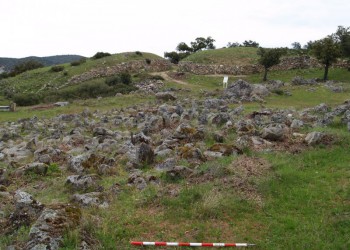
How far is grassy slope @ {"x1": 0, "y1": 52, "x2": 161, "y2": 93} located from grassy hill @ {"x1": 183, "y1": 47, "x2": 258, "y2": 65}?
936 cm

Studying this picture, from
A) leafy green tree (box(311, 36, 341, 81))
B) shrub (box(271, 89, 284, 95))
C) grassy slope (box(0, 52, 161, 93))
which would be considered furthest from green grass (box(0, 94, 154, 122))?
leafy green tree (box(311, 36, 341, 81))

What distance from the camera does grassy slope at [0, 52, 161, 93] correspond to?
5035 cm

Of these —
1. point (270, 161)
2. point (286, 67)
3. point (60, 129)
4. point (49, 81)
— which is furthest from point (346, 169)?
point (49, 81)

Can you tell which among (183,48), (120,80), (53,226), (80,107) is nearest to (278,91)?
(80,107)

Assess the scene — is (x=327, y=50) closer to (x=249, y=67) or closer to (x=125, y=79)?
(x=249, y=67)

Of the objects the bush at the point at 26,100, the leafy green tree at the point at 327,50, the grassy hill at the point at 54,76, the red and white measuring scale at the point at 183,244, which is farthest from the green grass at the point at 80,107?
the red and white measuring scale at the point at 183,244

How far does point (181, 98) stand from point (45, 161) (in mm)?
18829

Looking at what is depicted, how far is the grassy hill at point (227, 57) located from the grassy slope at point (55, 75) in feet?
30.7

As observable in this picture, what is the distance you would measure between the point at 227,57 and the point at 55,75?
23435 mm

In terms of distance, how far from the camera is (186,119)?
1889 cm

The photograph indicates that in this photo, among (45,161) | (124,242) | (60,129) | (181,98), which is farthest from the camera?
(181,98)

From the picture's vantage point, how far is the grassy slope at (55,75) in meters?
50.3

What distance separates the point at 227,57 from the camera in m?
51.6

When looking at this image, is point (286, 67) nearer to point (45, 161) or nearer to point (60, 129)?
point (60, 129)
